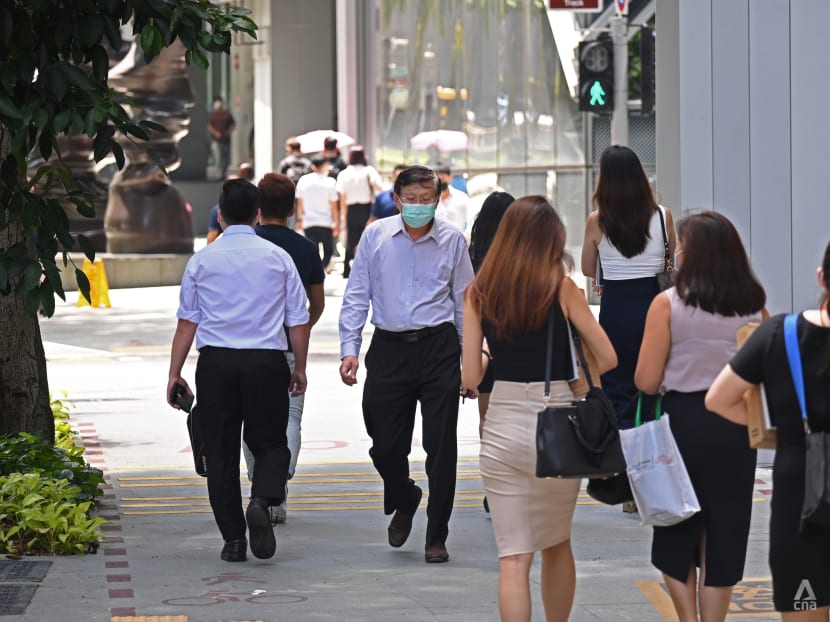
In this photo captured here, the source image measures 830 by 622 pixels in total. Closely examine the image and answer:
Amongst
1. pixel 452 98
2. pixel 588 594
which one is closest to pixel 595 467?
pixel 588 594

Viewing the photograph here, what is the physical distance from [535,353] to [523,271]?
0.27 meters

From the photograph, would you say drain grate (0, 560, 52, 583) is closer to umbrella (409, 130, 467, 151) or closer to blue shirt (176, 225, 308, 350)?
blue shirt (176, 225, 308, 350)

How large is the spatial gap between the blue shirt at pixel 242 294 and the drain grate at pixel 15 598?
4.39ft

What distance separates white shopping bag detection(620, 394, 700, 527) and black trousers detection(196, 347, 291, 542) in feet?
8.01

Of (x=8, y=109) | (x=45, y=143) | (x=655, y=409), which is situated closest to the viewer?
(x=655, y=409)

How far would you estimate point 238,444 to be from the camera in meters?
7.96

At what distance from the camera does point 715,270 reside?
5855mm

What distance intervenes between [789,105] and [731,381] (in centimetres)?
558

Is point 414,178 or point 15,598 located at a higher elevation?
point 414,178

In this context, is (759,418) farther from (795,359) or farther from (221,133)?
(221,133)

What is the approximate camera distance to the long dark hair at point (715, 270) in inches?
229

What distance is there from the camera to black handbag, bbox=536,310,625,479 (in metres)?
5.66

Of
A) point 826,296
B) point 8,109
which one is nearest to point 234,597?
point 8,109

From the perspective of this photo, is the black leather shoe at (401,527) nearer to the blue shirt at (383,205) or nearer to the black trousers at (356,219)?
the blue shirt at (383,205)
